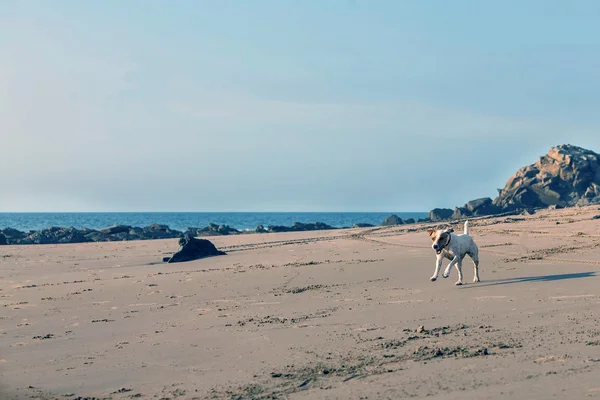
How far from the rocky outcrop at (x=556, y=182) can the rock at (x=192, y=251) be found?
25.2 meters

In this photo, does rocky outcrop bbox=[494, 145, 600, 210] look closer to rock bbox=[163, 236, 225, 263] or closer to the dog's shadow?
rock bbox=[163, 236, 225, 263]

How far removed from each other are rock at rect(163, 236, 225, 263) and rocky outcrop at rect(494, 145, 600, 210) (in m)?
25.2

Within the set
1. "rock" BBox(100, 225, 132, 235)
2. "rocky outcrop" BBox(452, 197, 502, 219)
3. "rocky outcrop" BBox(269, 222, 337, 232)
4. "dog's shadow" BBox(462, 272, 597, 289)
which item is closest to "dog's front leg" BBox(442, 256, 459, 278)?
"dog's shadow" BBox(462, 272, 597, 289)

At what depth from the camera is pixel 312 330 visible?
8.87 meters

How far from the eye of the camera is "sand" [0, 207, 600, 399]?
6445 millimetres

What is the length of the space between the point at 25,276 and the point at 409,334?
12.0 meters

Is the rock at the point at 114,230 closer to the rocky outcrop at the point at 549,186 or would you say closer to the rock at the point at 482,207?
the rocky outcrop at the point at 549,186

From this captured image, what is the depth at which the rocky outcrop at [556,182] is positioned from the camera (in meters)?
43.4

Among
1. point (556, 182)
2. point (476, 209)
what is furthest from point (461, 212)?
point (556, 182)

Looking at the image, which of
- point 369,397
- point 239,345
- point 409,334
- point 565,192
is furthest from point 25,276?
point 565,192

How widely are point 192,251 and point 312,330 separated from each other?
36.4ft

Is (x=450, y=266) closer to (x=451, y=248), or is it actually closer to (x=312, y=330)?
(x=451, y=248)

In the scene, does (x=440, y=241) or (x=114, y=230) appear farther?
(x=114, y=230)

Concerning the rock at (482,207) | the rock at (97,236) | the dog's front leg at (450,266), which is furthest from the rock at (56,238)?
the dog's front leg at (450,266)
